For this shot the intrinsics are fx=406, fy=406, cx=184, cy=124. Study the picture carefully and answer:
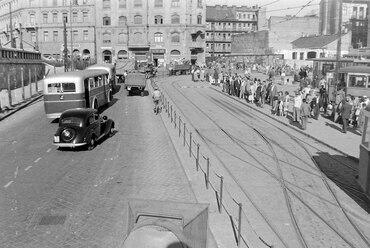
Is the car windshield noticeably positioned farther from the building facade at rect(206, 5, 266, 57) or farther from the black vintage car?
the building facade at rect(206, 5, 266, 57)

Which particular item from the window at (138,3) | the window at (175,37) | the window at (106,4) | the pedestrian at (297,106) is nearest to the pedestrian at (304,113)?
the pedestrian at (297,106)

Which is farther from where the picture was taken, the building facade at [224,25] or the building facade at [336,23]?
the building facade at [224,25]

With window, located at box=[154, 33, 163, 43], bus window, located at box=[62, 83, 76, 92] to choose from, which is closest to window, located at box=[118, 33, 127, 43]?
window, located at box=[154, 33, 163, 43]

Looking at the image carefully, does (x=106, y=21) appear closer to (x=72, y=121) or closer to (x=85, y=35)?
(x=85, y=35)

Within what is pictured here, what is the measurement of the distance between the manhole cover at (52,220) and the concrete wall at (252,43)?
2876 inches

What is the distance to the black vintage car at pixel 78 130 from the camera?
53.3 ft

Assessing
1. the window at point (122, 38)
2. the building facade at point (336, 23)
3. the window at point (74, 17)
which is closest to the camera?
the window at point (122, 38)

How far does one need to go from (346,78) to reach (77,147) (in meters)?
18.7

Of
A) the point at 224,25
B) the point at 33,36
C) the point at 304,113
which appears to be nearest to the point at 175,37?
the point at 33,36

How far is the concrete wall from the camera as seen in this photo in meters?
79.8

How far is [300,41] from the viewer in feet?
255

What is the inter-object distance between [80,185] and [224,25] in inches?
4383

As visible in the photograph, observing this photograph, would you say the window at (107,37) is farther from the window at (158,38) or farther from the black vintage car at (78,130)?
the black vintage car at (78,130)

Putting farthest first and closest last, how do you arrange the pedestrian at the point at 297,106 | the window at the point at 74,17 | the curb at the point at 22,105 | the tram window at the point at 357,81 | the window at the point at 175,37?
the window at the point at 74,17 < the window at the point at 175,37 < the tram window at the point at 357,81 < the curb at the point at 22,105 < the pedestrian at the point at 297,106
